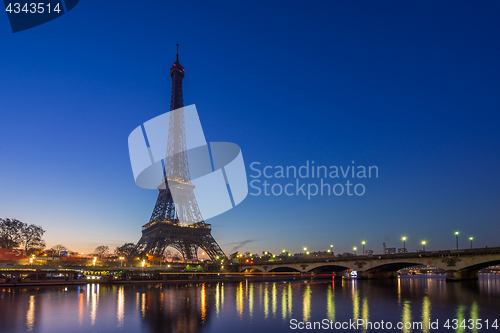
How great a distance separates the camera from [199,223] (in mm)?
130000

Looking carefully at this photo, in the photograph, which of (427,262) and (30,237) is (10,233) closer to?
(30,237)

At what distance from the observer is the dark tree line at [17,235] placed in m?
108

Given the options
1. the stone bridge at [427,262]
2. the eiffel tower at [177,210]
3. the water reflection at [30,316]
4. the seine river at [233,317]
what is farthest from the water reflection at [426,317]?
the eiffel tower at [177,210]

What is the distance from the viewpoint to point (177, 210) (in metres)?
130

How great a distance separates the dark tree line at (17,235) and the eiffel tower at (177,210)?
34444mm

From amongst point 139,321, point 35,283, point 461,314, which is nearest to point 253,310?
point 139,321

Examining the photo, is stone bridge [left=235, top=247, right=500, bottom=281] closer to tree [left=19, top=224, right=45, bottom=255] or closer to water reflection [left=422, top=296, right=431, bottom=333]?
water reflection [left=422, top=296, right=431, bottom=333]

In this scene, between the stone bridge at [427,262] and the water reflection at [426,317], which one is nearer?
the water reflection at [426,317]

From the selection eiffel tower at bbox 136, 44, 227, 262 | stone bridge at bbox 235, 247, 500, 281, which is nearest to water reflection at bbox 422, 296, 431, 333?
stone bridge at bbox 235, 247, 500, 281

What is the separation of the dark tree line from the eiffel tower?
113ft

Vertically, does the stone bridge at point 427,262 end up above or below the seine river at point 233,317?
below

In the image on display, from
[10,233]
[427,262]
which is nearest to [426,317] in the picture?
[427,262]

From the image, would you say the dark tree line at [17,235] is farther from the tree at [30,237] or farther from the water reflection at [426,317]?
the water reflection at [426,317]

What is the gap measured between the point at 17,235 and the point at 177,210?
170 ft
